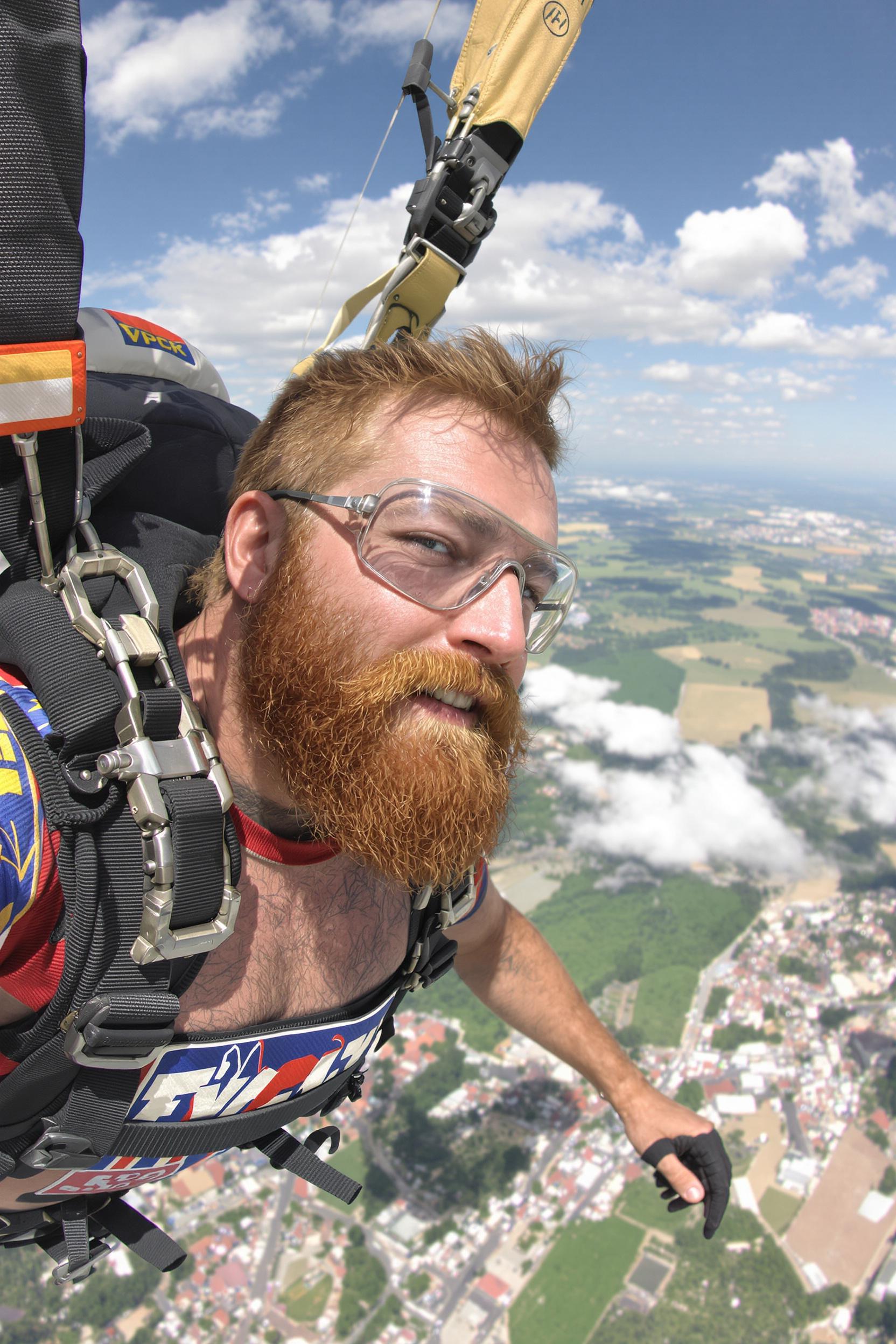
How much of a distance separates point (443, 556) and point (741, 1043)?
726 inches

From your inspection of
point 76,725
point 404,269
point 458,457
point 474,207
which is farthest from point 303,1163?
point 474,207

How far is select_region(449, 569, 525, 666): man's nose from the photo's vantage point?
1.09 metres

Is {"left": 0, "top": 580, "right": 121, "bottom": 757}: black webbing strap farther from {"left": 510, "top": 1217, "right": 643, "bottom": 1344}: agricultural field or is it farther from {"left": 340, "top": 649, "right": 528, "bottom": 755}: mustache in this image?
{"left": 510, "top": 1217, "right": 643, "bottom": 1344}: agricultural field

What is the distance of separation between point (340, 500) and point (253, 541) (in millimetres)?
201

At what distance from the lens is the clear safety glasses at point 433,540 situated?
1107 mm

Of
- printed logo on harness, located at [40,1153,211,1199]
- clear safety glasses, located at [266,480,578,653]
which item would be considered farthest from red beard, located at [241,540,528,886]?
printed logo on harness, located at [40,1153,211,1199]

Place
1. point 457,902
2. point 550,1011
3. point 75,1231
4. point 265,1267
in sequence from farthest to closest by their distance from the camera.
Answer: point 265,1267 → point 550,1011 → point 457,902 → point 75,1231

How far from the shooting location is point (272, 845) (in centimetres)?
121

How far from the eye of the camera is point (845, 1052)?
1617cm

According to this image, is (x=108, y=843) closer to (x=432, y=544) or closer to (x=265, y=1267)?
(x=432, y=544)

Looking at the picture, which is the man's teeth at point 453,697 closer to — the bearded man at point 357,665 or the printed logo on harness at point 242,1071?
the bearded man at point 357,665

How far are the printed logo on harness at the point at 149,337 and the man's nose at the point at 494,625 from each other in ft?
3.74

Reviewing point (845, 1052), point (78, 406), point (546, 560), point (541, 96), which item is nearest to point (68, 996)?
point (78, 406)

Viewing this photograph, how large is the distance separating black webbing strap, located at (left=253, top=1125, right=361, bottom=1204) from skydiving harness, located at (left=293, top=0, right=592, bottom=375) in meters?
1.72
